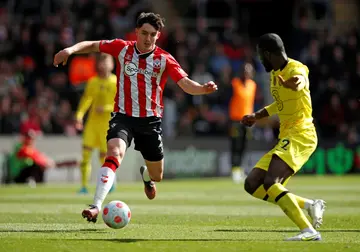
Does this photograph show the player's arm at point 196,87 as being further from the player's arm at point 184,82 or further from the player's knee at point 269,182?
the player's knee at point 269,182

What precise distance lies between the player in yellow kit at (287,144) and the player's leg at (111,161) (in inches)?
60.9

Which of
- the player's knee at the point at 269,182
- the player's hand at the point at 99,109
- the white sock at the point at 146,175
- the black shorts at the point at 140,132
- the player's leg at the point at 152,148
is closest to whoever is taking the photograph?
the player's knee at the point at 269,182

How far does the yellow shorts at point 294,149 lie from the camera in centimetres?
933

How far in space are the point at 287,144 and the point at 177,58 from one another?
16390 millimetres

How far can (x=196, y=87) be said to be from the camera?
1005cm

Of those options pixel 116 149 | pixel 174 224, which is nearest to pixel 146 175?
pixel 174 224

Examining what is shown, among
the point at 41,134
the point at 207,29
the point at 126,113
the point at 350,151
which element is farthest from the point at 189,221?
the point at 207,29

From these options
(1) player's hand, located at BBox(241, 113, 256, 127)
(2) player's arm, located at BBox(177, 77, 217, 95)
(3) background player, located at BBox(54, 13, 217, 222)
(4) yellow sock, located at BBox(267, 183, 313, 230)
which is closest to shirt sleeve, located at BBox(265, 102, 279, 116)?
(1) player's hand, located at BBox(241, 113, 256, 127)

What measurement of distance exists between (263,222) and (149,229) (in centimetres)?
185

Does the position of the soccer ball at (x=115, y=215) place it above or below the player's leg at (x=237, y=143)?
above

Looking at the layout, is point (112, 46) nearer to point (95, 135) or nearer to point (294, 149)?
point (294, 149)

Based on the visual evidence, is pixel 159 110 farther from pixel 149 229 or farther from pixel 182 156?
pixel 182 156

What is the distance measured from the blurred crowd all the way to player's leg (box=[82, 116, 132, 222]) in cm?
1186

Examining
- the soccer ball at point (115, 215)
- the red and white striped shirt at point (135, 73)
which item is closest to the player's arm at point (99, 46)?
the red and white striped shirt at point (135, 73)
